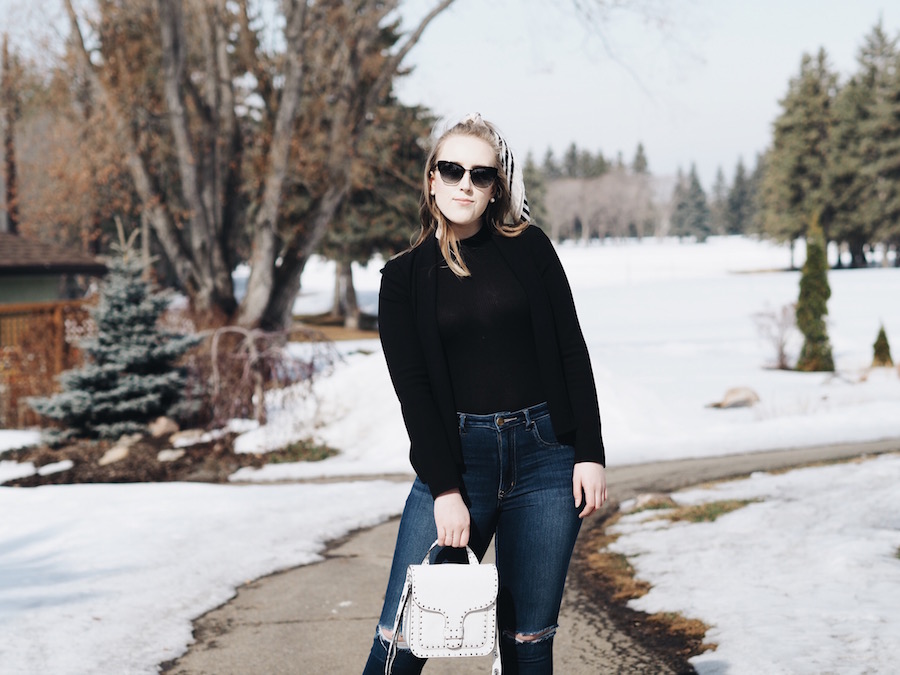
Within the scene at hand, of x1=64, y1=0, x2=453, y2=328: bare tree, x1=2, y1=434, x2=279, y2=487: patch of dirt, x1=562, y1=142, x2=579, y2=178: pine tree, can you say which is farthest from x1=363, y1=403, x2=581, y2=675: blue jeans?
x1=562, y1=142, x2=579, y2=178: pine tree

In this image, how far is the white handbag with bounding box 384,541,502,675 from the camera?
2492mm

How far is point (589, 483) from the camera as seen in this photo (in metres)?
2.55

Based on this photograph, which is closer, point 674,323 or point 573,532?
point 573,532

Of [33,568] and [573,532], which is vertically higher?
[573,532]

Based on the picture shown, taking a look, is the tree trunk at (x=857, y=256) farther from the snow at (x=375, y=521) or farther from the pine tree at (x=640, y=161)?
the pine tree at (x=640, y=161)

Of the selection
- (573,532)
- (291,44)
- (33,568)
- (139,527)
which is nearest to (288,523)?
(139,527)

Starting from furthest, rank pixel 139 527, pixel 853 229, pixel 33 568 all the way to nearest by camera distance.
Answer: pixel 853 229 < pixel 139 527 < pixel 33 568

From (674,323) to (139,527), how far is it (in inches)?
1244

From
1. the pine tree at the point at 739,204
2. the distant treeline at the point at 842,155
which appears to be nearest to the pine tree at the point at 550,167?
the pine tree at the point at 739,204

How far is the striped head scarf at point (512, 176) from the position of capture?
8.88 feet

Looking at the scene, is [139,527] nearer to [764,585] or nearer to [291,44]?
[764,585]

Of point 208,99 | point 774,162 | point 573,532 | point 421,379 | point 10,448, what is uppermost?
point 774,162

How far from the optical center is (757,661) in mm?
3969

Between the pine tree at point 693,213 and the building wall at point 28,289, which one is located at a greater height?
the pine tree at point 693,213
